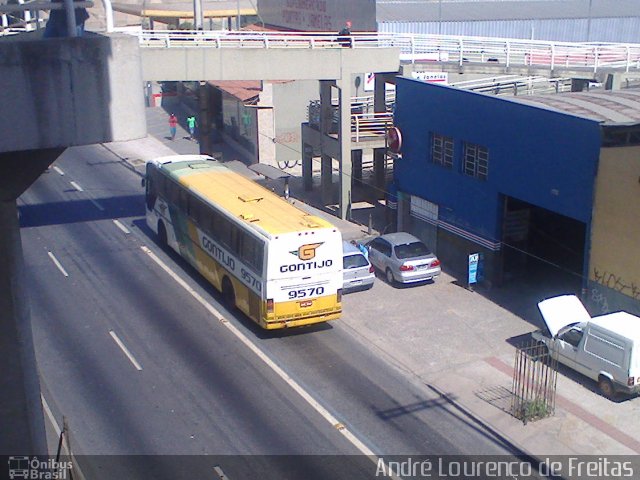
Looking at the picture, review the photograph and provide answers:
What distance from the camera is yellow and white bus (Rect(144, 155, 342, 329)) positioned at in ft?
72.6

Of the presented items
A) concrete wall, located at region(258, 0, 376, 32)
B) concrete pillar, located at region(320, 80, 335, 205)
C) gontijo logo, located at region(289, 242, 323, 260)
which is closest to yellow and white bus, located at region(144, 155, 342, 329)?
gontijo logo, located at region(289, 242, 323, 260)

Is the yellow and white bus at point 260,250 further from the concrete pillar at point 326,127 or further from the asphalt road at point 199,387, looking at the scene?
the concrete pillar at point 326,127

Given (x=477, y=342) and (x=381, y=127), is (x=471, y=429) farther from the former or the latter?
(x=381, y=127)

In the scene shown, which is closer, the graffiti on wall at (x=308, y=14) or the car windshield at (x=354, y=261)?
the car windshield at (x=354, y=261)

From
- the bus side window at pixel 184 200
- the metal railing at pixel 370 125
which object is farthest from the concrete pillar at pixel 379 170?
the bus side window at pixel 184 200

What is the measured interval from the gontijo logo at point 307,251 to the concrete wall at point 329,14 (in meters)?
26.4

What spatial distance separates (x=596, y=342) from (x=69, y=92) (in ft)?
53.9

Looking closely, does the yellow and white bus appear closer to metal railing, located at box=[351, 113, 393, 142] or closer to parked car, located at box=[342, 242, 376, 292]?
parked car, located at box=[342, 242, 376, 292]

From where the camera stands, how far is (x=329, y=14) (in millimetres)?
46844

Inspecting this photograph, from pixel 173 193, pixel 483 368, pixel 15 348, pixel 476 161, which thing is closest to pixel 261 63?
pixel 173 193

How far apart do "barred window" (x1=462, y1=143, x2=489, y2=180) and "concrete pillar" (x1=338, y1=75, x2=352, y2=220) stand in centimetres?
716

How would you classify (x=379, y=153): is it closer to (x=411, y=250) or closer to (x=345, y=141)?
(x=345, y=141)

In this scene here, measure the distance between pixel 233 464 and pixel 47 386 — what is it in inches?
225

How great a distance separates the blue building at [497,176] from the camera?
77.7 ft
